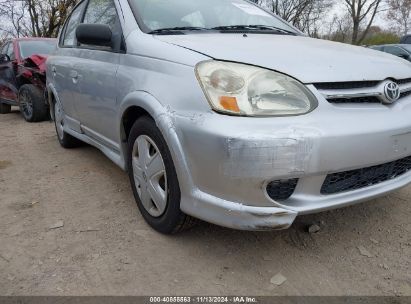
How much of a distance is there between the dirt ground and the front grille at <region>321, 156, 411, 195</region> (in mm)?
414

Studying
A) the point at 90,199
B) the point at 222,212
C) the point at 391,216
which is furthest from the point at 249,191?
the point at 90,199

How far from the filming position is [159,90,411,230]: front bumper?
179 centimetres

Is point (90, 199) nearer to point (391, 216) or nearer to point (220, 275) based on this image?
point (220, 275)

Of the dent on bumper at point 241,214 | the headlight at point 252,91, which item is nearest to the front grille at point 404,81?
the headlight at point 252,91

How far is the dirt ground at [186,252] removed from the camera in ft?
6.51

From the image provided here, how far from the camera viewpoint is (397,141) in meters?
2.06

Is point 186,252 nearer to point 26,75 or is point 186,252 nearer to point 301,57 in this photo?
point 301,57

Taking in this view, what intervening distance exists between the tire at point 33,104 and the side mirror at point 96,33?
4.09m

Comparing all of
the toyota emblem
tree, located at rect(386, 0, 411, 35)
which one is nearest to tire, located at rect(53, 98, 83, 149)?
the toyota emblem

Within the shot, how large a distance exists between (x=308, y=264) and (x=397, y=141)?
2.60 ft

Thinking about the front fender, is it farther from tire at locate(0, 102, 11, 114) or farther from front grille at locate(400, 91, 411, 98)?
tire at locate(0, 102, 11, 114)

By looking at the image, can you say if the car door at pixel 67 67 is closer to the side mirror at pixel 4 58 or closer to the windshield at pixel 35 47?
the windshield at pixel 35 47

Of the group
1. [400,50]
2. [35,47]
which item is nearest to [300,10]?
[400,50]

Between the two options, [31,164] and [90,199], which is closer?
[90,199]
